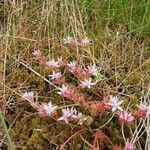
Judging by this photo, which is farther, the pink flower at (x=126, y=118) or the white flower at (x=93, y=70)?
the white flower at (x=93, y=70)

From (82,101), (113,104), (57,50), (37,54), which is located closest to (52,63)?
(37,54)

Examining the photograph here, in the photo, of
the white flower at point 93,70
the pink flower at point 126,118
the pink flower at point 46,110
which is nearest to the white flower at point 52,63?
the white flower at point 93,70

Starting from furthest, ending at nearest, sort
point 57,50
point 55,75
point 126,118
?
point 57,50 < point 55,75 < point 126,118

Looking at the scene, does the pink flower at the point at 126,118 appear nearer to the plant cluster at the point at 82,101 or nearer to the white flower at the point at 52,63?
the plant cluster at the point at 82,101

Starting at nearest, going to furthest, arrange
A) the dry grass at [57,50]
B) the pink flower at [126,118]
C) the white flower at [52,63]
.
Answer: the pink flower at [126,118]
the dry grass at [57,50]
the white flower at [52,63]

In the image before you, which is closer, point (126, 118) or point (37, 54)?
point (126, 118)

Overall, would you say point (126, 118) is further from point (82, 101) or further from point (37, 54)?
point (37, 54)

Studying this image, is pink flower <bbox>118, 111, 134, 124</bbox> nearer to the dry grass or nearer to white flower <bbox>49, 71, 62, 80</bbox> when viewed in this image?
the dry grass

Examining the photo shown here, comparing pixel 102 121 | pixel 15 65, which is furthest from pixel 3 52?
pixel 102 121

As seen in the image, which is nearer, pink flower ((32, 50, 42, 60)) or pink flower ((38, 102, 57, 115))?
pink flower ((38, 102, 57, 115))

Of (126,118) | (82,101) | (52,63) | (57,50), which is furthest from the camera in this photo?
(57,50)

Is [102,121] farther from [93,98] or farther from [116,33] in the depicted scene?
[116,33]

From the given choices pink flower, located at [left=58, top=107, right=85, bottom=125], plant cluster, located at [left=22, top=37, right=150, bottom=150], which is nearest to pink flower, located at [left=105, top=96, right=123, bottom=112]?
plant cluster, located at [left=22, top=37, right=150, bottom=150]
